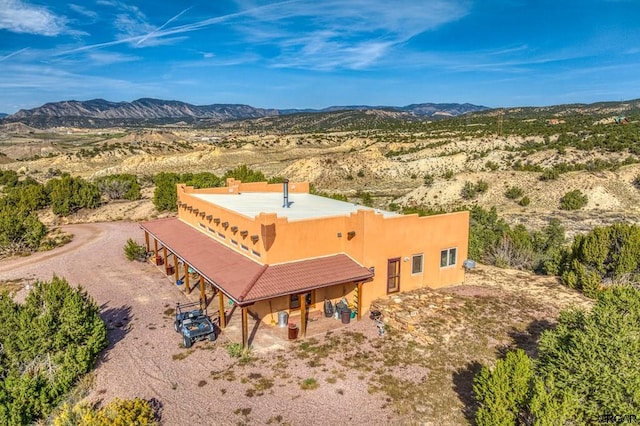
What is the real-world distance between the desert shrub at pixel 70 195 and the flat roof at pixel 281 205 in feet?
77.0

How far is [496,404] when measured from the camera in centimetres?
954

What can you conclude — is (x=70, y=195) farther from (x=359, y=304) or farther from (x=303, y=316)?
(x=359, y=304)

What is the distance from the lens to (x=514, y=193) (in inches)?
1711

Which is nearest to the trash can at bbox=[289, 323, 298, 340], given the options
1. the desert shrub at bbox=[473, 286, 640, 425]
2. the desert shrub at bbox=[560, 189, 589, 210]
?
the desert shrub at bbox=[473, 286, 640, 425]

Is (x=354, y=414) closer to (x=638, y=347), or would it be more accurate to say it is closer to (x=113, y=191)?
(x=638, y=347)

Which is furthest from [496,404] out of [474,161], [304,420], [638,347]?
[474,161]

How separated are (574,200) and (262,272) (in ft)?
114

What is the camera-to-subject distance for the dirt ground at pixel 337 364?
38.8 feet

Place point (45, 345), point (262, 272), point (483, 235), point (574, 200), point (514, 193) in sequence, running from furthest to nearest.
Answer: point (514, 193), point (574, 200), point (483, 235), point (262, 272), point (45, 345)

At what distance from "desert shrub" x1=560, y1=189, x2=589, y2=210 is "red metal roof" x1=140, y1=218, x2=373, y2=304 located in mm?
30535

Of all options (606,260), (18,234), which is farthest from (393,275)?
(18,234)

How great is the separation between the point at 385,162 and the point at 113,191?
133ft

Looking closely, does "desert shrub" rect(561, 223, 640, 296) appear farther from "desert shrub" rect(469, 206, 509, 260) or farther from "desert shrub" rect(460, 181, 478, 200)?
"desert shrub" rect(460, 181, 478, 200)

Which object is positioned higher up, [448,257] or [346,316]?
[448,257]
